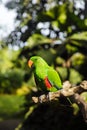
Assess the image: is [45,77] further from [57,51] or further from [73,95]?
[57,51]

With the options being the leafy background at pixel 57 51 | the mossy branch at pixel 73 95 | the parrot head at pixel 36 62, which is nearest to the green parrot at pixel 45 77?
the parrot head at pixel 36 62

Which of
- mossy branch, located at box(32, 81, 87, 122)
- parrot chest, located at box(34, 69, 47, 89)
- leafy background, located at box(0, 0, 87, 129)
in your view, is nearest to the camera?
mossy branch, located at box(32, 81, 87, 122)

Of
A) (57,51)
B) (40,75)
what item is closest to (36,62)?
(40,75)

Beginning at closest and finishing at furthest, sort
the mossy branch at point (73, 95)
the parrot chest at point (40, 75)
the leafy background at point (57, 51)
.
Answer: the mossy branch at point (73, 95) < the parrot chest at point (40, 75) < the leafy background at point (57, 51)

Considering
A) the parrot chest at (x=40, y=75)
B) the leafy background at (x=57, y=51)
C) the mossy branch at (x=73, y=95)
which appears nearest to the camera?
the mossy branch at (x=73, y=95)

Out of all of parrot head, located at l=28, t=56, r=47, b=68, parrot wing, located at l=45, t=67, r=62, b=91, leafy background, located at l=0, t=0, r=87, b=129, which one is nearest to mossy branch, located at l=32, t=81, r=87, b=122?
parrot wing, located at l=45, t=67, r=62, b=91

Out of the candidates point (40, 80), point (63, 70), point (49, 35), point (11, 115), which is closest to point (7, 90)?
point (11, 115)

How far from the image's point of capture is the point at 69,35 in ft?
36.6

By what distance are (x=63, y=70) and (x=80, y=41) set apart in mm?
954

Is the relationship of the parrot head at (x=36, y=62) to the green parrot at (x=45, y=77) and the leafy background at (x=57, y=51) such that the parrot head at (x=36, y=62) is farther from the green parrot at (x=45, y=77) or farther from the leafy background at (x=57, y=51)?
the leafy background at (x=57, y=51)

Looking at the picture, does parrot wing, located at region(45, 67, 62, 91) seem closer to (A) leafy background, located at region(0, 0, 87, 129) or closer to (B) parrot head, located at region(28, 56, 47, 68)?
(B) parrot head, located at region(28, 56, 47, 68)

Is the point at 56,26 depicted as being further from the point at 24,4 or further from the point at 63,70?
the point at 24,4

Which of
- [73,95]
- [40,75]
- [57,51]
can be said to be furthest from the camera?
[57,51]

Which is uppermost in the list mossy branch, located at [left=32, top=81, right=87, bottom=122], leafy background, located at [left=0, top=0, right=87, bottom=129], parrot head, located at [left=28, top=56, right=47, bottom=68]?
leafy background, located at [left=0, top=0, right=87, bottom=129]
